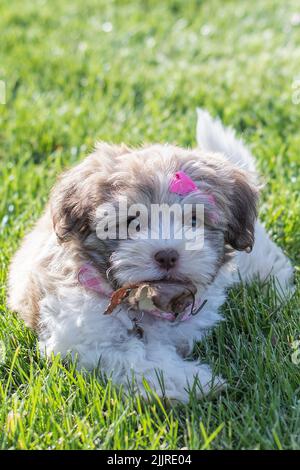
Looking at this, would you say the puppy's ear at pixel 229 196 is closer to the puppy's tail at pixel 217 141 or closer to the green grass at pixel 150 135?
the green grass at pixel 150 135

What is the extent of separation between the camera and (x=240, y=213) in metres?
3.70

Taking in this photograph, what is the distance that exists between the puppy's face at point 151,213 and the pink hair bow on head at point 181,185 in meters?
0.02

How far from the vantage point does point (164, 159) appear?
3459 mm

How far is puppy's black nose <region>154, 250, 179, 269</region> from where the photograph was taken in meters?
3.15

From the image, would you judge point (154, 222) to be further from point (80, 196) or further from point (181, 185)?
point (80, 196)

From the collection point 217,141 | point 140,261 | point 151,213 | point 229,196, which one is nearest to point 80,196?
point 151,213

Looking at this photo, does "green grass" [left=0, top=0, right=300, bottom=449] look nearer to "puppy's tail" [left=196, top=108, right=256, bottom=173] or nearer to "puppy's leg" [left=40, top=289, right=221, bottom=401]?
"puppy's leg" [left=40, top=289, right=221, bottom=401]

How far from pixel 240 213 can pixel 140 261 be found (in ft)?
2.40

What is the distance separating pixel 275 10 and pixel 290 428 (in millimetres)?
7090

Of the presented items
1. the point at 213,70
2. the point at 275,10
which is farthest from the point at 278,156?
the point at 275,10

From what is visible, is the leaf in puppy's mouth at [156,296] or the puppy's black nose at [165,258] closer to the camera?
the puppy's black nose at [165,258]

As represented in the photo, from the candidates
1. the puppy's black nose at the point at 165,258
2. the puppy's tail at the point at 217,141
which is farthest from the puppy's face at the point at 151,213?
the puppy's tail at the point at 217,141

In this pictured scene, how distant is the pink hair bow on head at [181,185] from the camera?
3.30m

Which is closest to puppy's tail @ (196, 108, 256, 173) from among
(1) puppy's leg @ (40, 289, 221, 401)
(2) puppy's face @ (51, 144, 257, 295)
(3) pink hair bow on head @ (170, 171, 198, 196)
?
(2) puppy's face @ (51, 144, 257, 295)
